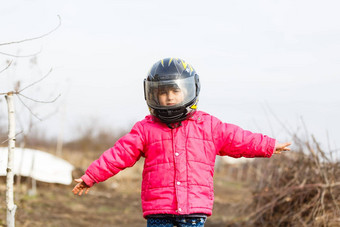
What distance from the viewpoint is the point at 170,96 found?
4.00 m

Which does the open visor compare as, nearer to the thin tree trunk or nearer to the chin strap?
the chin strap

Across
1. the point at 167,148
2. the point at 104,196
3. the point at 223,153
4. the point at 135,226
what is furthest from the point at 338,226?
the point at 104,196

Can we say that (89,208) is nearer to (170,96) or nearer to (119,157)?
(119,157)

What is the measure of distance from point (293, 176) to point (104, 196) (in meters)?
7.75

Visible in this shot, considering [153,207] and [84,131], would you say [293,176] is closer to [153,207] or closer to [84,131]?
[153,207]

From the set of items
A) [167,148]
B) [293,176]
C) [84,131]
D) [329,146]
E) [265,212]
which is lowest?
[84,131]

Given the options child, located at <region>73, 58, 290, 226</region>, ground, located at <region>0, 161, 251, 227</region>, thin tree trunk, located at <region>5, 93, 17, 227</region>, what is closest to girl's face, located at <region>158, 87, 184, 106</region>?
child, located at <region>73, 58, 290, 226</region>

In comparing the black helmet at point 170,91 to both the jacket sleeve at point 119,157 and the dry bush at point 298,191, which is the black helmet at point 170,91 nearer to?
the jacket sleeve at point 119,157

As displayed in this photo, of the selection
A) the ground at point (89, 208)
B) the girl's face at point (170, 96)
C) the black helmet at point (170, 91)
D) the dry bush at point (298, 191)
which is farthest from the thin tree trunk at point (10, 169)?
the dry bush at point (298, 191)

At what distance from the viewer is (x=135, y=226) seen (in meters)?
9.42

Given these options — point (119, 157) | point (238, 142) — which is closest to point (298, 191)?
point (238, 142)

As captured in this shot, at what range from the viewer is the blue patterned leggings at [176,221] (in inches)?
151

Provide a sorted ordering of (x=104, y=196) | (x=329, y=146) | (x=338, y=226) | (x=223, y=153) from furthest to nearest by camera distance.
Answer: (x=104, y=196) < (x=329, y=146) < (x=338, y=226) < (x=223, y=153)

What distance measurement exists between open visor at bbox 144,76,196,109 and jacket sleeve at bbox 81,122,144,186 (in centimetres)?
25
